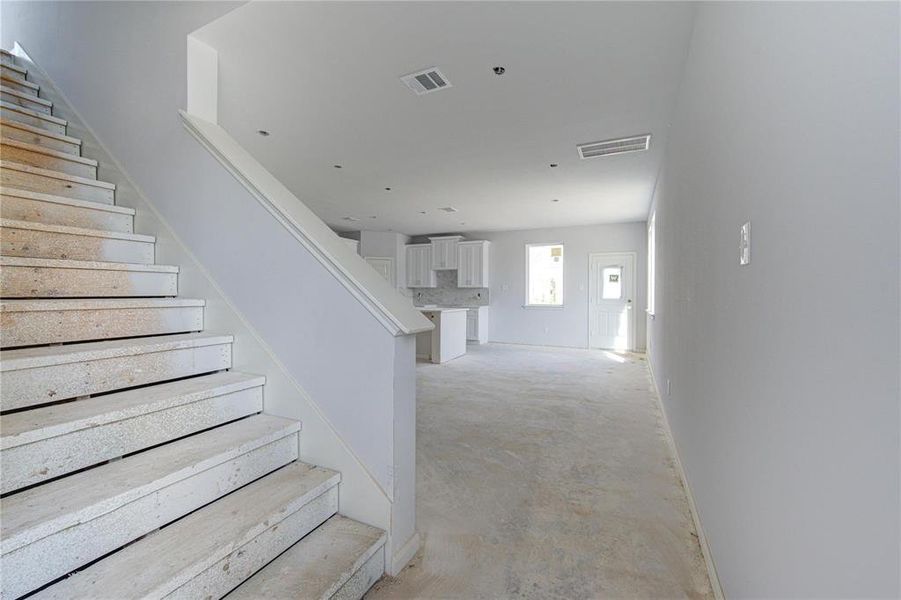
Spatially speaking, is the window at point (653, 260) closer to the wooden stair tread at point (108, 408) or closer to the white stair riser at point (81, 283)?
the wooden stair tread at point (108, 408)

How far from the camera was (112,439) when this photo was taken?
1298mm

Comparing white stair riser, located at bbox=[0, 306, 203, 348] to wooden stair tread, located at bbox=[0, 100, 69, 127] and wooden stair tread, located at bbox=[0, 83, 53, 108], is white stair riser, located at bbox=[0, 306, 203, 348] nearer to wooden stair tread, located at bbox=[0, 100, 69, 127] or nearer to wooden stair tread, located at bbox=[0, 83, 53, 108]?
wooden stair tread, located at bbox=[0, 100, 69, 127]

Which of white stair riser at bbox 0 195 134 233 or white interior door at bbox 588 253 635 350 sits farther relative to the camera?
white interior door at bbox 588 253 635 350

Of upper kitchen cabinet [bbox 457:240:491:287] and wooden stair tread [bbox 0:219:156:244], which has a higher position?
upper kitchen cabinet [bbox 457:240:491:287]

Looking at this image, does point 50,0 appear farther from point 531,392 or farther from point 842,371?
point 531,392

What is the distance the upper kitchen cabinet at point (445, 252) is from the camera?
8906 millimetres

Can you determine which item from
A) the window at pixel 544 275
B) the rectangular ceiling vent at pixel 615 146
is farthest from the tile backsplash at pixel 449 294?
the rectangular ceiling vent at pixel 615 146

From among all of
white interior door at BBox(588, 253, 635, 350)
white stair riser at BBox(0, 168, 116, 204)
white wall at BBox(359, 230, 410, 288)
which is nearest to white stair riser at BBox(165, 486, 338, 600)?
white stair riser at BBox(0, 168, 116, 204)

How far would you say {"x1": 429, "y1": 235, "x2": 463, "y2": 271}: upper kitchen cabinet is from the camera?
29.2ft

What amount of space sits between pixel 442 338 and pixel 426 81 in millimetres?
4157

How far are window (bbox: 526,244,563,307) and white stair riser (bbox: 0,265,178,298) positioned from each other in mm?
7221

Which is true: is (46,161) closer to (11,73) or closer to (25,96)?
(25,96)

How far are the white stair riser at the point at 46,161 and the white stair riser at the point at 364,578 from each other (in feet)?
9.12

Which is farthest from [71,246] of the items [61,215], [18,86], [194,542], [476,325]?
[476,325]
